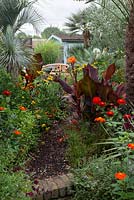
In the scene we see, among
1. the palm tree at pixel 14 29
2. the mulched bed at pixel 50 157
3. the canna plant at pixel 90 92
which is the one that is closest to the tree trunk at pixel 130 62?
the canna plant at pixel 90 92

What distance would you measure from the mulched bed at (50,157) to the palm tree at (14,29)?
135cm

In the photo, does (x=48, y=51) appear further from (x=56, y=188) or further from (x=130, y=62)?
(x=56, y=188)

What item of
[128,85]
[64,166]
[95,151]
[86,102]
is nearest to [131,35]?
[128,85]

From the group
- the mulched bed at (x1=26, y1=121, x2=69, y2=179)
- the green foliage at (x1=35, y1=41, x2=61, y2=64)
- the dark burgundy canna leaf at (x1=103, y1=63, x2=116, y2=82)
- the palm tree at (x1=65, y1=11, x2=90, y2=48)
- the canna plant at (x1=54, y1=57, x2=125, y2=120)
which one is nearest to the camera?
the mulched bed at (x1=26, y1=121, x2=69, y2=179)

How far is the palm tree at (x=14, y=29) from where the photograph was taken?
5.57 metres

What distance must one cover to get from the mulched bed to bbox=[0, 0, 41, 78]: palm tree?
1.35 metres

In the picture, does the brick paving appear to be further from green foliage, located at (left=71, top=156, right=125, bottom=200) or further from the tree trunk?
the tree trunk

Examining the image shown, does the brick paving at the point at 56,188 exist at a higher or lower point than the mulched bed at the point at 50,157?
lower

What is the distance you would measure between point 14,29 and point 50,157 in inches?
115

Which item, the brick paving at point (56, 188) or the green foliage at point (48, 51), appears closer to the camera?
the brick paving at point (56, 188)

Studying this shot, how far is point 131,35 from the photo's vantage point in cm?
554

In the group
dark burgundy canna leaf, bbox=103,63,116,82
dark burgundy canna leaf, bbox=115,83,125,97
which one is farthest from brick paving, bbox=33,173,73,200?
dark burgundy canna leaf, bbox=103,63,116,82

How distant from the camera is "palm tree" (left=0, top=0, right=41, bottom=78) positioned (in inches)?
219

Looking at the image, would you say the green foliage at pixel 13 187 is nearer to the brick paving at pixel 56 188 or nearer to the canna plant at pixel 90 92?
the brick paving at pixel 56 188
